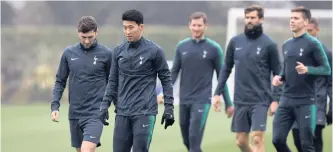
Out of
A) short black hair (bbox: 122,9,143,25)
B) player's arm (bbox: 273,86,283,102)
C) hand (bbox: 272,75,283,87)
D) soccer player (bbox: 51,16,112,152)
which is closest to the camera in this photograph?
short black hair (bbox: 122,9,143,25)

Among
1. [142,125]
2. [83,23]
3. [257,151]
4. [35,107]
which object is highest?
[83,23]

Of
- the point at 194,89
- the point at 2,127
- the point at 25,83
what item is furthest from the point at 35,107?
the point at 194,89

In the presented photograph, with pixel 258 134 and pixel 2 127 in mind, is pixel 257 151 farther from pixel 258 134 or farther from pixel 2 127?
pixel 2 127

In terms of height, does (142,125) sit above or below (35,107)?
above

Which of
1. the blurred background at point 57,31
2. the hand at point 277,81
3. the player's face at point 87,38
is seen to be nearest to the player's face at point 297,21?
the hand at point 277,81

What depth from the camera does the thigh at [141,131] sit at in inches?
370

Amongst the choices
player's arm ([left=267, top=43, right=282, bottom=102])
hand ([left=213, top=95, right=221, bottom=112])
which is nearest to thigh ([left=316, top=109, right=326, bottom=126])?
player's arm ([left=267, top=43, right=282, bottom=102])

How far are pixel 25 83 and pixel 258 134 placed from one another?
23.0 meters

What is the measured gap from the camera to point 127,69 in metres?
9.55

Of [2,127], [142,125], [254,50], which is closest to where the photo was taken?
[142,125]

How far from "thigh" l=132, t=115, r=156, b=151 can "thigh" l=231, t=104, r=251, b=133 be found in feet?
9.28

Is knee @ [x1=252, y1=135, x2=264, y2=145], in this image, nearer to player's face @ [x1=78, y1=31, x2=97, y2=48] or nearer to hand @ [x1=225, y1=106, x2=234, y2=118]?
hand @ [x1=225, y1=106, x2=234, y2=118]

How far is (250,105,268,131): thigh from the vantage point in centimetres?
1187

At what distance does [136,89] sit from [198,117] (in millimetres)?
3319
